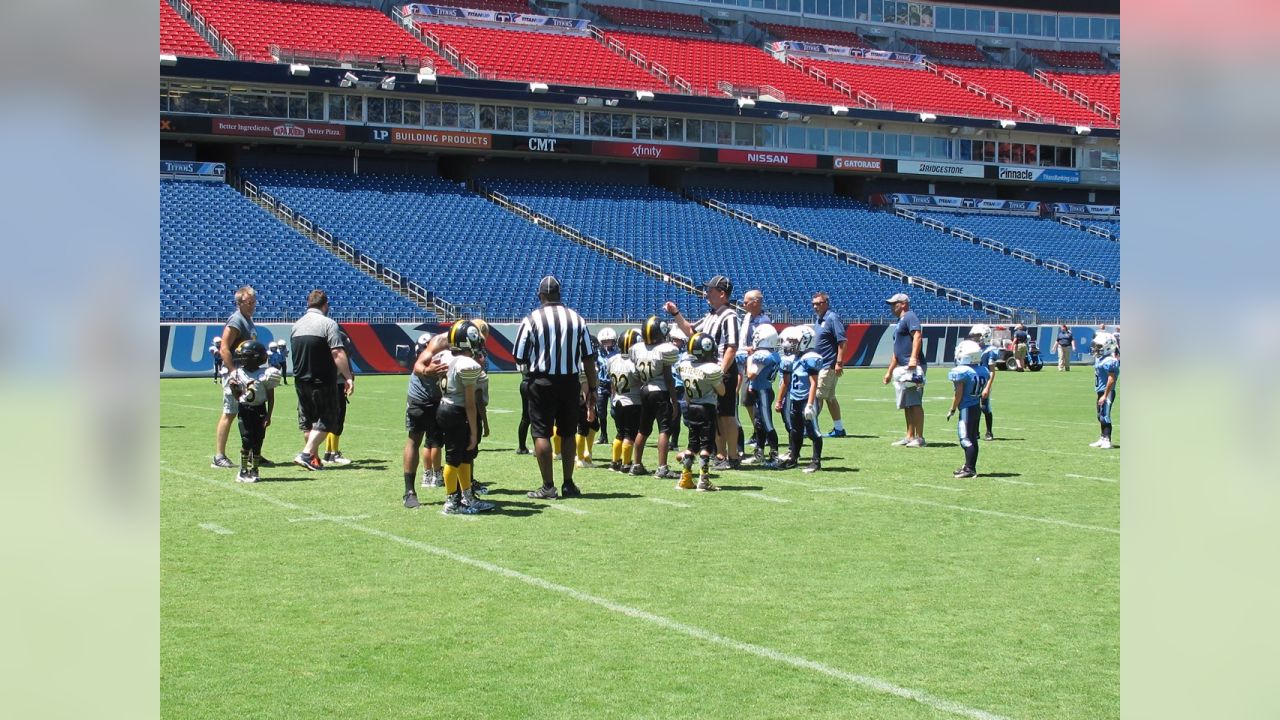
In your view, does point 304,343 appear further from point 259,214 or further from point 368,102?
point 368,102

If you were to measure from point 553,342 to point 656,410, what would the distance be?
2052mm

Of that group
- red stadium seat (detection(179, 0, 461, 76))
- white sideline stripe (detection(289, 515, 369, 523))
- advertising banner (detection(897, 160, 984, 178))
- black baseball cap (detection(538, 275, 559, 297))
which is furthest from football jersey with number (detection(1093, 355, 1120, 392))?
advertising banner (detection(897, 160, 984, 178))

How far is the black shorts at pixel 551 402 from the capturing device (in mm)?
10641

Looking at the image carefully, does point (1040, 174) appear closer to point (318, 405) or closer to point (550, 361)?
point (318, 405)

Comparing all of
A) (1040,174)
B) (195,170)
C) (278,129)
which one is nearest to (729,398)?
(195,170)

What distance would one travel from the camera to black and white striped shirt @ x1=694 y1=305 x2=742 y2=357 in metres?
12.2

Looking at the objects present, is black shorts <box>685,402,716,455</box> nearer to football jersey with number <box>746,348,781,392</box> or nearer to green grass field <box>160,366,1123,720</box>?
green grass field <box>160,366,1123,720</box>

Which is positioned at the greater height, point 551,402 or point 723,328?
point 723,328

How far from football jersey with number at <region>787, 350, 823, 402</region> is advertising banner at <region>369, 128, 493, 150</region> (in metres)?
34.3

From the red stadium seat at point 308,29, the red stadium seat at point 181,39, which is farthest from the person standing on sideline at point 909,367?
the red stadium seat at point 308,29

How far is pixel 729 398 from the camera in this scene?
13000 mm

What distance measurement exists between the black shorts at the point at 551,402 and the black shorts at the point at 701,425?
3.97ft

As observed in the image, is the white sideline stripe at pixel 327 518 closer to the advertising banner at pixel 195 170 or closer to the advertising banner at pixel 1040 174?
the advertising banner at pixel 195 170
